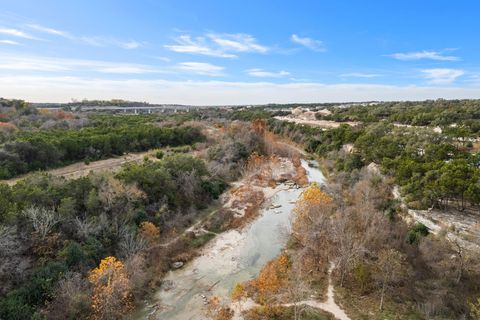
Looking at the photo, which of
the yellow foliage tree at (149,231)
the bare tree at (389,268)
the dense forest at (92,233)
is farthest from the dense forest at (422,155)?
the yellow foliage tree at (149,231)

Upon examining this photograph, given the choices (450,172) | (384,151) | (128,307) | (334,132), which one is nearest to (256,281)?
(128,307)

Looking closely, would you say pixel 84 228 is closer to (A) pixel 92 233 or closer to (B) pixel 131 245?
(A) pixel 92 233

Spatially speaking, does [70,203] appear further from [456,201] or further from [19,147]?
[456,201]

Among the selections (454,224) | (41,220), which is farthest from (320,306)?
(41,220)

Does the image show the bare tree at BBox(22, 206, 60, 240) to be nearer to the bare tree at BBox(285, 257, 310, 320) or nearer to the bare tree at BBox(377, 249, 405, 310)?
the bare tree at BBox(285, 257, 310, 320)

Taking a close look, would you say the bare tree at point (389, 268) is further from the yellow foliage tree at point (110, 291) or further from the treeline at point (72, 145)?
the treeline at point (72, 145)
